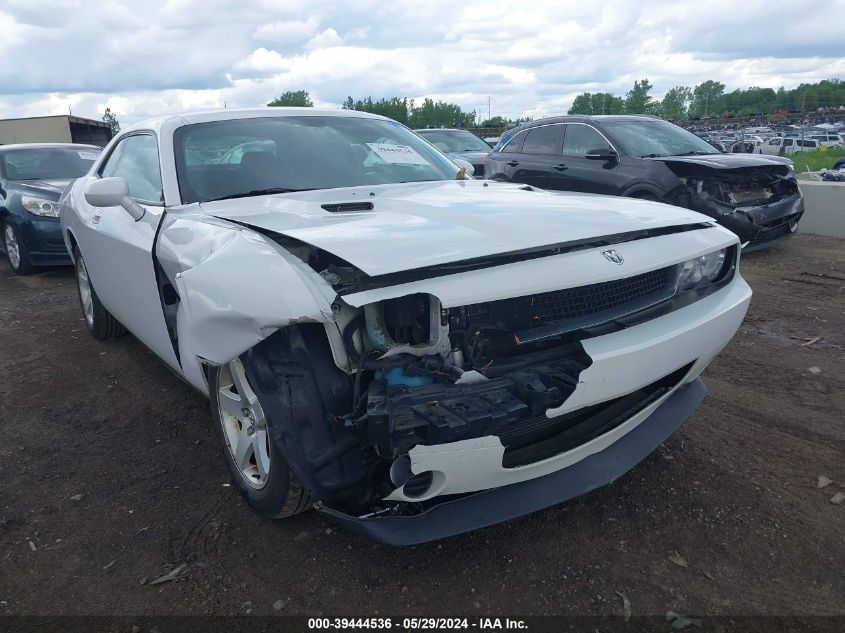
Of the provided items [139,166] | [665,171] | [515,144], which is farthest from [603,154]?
[139,166]

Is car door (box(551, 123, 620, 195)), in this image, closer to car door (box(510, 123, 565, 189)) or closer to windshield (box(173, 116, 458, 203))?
car door (box(510, 123, 565, 189))

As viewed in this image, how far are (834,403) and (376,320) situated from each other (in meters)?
2.80

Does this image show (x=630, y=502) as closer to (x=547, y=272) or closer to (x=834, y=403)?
(x=547, y=272)

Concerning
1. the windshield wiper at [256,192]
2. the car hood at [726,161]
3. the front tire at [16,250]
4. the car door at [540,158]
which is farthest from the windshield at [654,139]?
the front tire at [16,250]

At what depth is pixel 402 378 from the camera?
2.01m

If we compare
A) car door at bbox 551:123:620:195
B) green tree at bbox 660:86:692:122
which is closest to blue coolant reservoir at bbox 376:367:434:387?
car door at bbox 551:123:620:195

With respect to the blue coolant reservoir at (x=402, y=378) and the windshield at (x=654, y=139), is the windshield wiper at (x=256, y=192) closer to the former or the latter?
the blue coolant reservoir at (x=402, y=378)

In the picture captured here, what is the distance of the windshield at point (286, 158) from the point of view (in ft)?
10.5

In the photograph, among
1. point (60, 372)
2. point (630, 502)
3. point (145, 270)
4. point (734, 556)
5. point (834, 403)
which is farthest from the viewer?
point (60, 372)

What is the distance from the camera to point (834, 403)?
11.5ft

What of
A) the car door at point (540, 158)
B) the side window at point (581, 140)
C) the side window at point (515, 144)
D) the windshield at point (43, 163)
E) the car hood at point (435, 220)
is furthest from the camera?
the side window at point (515, 144)

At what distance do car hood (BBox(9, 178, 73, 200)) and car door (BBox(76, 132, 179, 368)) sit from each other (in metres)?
3.46

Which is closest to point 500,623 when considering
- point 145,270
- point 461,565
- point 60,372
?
point 461,565

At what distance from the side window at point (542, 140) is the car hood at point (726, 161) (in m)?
1.57
